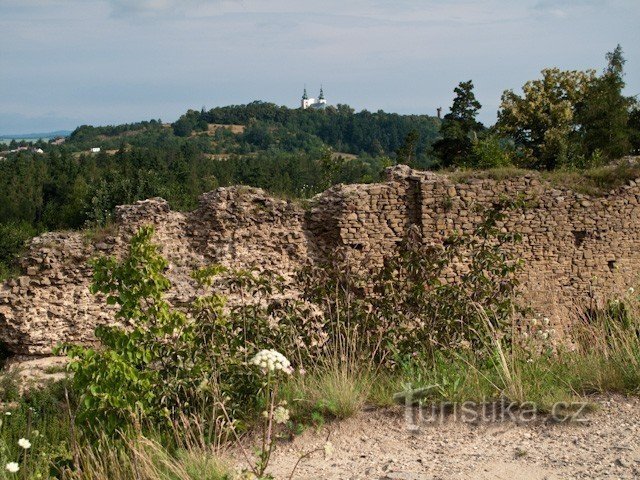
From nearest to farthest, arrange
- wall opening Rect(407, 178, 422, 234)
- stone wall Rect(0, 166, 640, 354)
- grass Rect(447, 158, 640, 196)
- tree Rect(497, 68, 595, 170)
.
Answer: stone wall Rect(0, 166, 640, 354)
wall opening Rect(407, 178, 422, 234)
grass Rect(447, 158, 640, 196)
tree Rect(497, 68, 595, 170)

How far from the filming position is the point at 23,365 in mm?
9656

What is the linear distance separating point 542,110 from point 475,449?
2956cm

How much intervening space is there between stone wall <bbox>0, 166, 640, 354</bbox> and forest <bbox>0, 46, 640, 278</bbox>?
0.67 meters

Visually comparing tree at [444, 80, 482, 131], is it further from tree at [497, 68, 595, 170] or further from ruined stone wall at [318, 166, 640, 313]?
ruined stone wall at [318, 166, 640, 313]

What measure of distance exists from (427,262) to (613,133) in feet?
73.6

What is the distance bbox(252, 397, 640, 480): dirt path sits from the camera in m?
3.97

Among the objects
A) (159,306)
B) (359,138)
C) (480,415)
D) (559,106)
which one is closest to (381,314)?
(480,415)

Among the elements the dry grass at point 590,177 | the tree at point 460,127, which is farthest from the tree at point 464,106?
the dry grass at point 590,177

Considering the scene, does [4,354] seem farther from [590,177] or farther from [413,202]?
[590,177]

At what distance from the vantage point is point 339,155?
4300 centimetres

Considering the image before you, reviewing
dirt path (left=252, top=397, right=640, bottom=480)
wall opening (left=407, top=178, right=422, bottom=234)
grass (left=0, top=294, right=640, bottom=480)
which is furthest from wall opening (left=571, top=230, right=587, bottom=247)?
dirt path (left=252, top=397, right=640, bottom=480)

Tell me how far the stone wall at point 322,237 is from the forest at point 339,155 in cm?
67

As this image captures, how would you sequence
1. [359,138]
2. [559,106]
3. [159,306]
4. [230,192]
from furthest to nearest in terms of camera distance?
[359,138] < [559,106] < [230,192] < [159,306]

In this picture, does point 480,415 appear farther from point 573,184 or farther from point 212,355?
point 573,184
